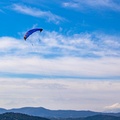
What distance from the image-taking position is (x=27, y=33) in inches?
6058

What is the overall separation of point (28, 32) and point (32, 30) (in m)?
3.81

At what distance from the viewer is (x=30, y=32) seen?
152 m

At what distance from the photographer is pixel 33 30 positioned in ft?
493

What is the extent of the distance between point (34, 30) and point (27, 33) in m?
6.28

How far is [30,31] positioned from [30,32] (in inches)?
55.6

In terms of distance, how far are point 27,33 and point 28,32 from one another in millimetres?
834

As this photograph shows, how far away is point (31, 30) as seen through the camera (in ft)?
501

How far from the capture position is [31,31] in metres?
152

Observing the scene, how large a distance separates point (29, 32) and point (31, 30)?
1.50m

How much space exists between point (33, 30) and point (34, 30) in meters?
1.06

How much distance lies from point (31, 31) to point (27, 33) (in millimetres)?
3008

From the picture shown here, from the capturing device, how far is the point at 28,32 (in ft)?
506

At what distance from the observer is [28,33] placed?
152375 mm

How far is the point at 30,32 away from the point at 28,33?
4.44ft
